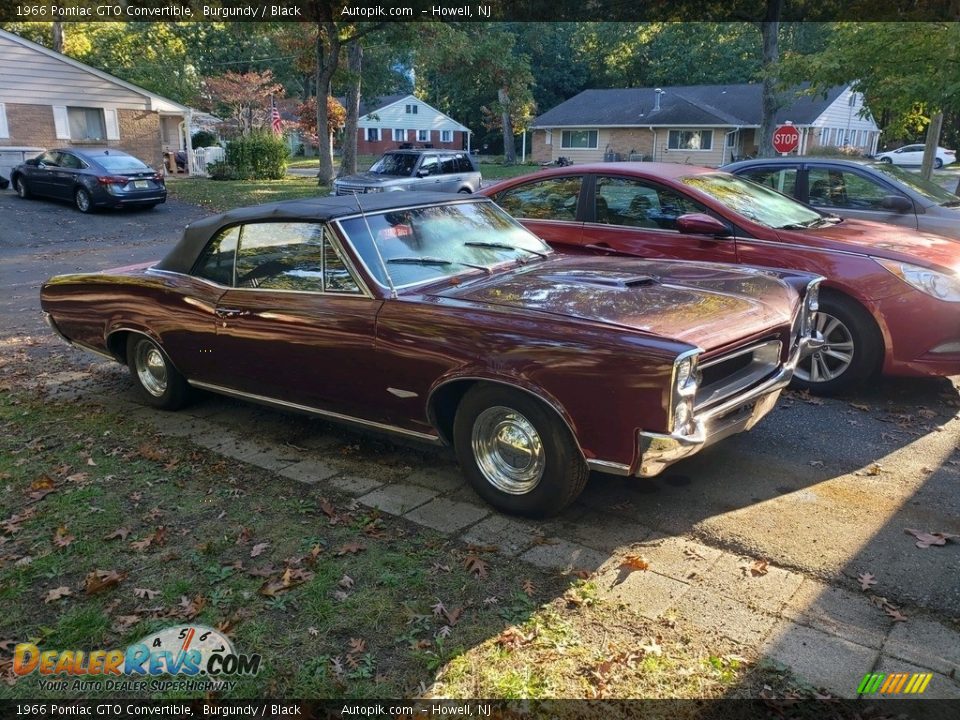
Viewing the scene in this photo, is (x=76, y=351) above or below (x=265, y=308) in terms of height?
below

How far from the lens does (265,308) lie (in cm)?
496

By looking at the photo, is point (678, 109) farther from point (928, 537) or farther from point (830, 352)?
point (928, 537)

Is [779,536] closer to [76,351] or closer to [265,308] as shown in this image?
[265,308]

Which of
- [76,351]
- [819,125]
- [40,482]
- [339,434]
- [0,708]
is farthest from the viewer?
[819,125]

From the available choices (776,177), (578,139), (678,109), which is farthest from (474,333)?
(578,139)

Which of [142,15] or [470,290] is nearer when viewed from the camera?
[470,290]

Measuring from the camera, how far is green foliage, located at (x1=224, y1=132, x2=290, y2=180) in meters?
28.6

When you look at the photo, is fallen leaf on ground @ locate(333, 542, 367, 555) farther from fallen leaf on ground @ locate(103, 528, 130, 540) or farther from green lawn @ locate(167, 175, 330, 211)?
green lawn @ locate(167, 175, 330, 211)

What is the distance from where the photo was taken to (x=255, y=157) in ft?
Answer: 94.4

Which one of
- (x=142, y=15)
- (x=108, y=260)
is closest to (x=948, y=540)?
(x=108, y=260)

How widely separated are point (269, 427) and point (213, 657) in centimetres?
272

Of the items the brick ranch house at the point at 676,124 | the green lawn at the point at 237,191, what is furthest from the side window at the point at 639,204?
the brick ranch house at the point at 676,124

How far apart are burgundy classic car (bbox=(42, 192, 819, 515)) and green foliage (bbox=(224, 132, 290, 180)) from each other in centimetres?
2435

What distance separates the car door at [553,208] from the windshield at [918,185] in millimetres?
3844
